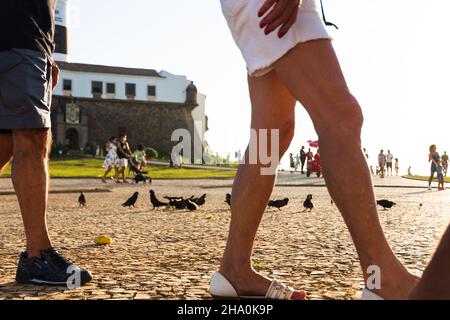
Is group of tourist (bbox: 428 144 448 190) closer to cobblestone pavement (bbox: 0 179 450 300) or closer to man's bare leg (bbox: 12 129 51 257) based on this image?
cobblestone pavement (bbox: 0 179 450 300)

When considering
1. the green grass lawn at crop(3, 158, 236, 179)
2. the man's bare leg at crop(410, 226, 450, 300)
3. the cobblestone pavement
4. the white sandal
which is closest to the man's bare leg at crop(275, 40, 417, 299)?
the white sandal

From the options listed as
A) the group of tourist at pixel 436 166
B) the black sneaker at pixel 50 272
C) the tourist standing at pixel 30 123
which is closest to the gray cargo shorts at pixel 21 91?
the tourist standing at pixel 30 123

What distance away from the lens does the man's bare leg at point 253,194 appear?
2.70 meters

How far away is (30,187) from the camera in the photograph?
3.29 metres

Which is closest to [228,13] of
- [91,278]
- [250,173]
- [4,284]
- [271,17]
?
[271,17]

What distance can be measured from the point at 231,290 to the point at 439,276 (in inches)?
54.7

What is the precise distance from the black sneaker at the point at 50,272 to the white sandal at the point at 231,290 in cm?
77

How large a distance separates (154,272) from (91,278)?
424mm

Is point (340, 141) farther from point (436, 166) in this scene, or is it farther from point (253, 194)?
point (436, 166)

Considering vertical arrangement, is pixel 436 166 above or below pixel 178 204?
above

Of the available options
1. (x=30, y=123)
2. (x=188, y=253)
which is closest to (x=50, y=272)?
(x=30, y=123)

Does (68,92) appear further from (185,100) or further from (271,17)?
(271,17)
